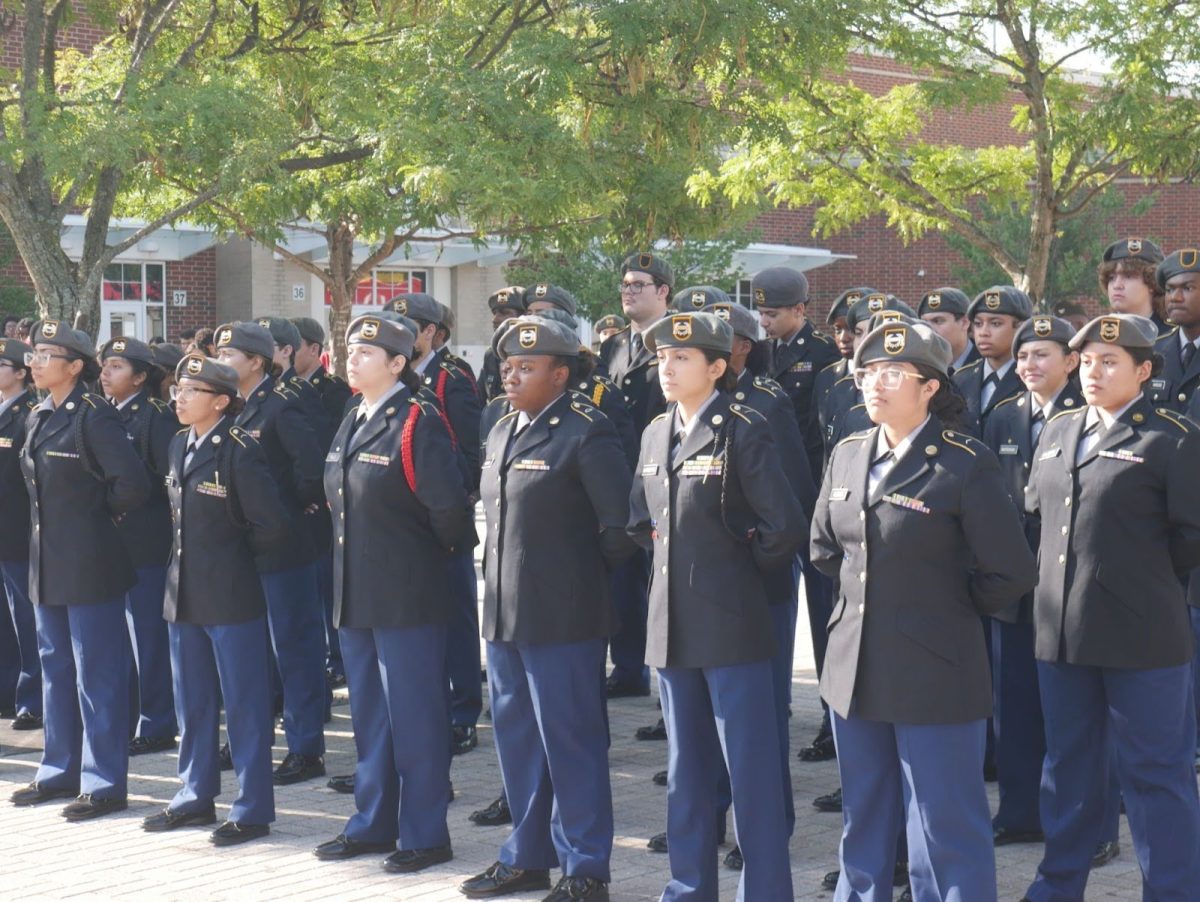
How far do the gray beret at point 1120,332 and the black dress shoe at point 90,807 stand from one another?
4607 millimetres

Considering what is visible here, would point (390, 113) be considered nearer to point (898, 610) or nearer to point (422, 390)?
point (422, 390)

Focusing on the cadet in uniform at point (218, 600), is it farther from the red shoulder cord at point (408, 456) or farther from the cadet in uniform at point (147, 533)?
the cadet in uniform at point (147, 533)

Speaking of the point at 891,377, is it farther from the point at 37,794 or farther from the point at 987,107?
the point at 987,107

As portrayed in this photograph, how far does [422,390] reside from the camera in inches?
258

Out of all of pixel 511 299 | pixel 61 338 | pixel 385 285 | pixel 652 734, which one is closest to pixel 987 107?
pixel 511 299

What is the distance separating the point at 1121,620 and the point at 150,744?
5.15 metres

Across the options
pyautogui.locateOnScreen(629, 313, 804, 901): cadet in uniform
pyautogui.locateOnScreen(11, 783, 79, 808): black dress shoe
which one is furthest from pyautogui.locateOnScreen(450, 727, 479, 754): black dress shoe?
pyautogui.locateOnScreen(629, 313, 804, 901): cadet in uniform

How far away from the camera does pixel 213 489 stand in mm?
6707

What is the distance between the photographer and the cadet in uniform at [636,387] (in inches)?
312

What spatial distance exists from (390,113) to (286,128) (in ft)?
3.59

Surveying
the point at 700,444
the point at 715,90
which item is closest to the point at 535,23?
the point at 715,90

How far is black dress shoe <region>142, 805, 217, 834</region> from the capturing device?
6809 mm

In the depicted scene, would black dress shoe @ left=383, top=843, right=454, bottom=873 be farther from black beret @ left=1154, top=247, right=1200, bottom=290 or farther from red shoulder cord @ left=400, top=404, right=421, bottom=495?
black beret @ left=1154, top=247, right=1200, bottom=290

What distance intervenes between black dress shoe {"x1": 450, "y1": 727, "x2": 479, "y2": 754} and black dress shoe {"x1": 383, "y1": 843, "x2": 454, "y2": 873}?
1888mm
